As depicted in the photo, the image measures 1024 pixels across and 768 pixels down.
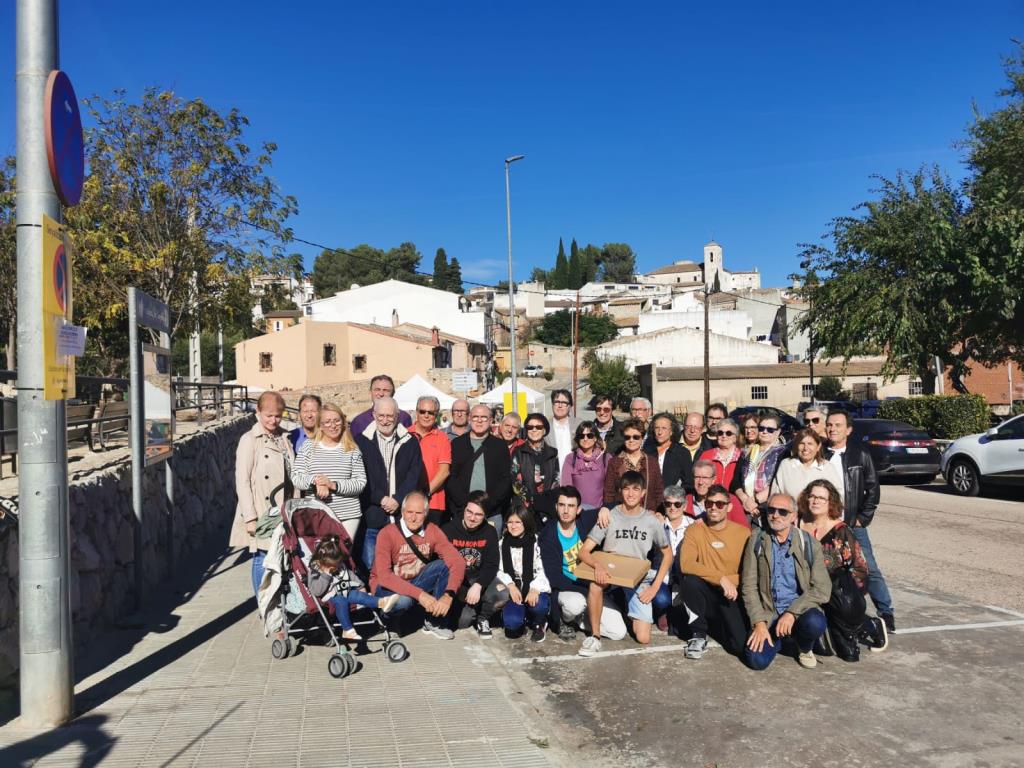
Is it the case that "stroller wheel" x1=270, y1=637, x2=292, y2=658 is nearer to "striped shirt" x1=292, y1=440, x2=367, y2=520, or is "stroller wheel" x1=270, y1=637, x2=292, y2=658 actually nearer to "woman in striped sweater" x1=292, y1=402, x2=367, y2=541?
"woman in striped sweater" x1=292, y1=402, x2=367, y2=541

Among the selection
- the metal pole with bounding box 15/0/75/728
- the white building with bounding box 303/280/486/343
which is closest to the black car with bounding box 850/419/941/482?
the metal pole with bounding box 15/0/75/728

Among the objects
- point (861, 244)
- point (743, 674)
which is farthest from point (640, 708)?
point (861, 244)

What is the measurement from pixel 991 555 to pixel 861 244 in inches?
780

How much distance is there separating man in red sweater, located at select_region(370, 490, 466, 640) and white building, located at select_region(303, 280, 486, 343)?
2354 inches

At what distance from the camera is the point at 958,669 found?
5445 mm

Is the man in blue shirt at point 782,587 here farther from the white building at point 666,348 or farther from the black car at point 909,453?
the white building at point 666,348

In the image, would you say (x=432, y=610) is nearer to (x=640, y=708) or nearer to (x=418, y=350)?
(x=640, y=708)

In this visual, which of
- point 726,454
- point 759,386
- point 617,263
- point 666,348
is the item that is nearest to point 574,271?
point 617,263

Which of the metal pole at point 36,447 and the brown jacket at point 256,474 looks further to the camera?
the brown jacket at point 256,474

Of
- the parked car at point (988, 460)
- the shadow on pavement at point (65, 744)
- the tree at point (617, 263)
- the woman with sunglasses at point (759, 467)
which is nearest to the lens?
the shadow on pavement at point (65, 744)

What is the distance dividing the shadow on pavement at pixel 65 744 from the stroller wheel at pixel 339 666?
1.39 meters

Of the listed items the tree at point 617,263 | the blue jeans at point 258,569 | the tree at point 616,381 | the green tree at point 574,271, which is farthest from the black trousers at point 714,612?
the tree at point 617,263

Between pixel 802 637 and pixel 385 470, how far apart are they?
3.52 meters

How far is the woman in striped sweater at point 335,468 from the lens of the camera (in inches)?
253
